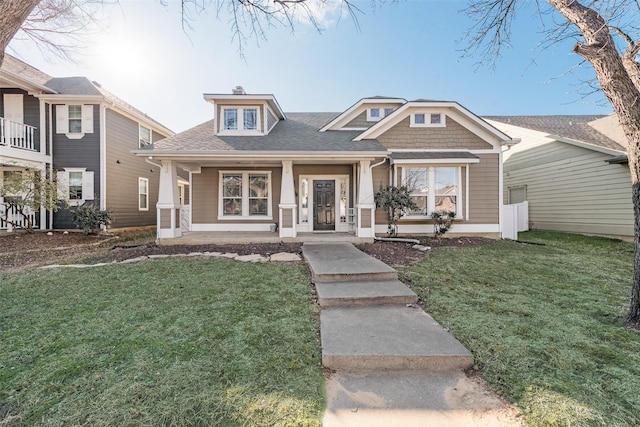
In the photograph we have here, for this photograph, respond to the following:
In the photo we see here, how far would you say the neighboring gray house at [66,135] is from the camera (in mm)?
10898

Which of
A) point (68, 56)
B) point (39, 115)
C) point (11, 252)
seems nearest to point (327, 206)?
point (11, 252)

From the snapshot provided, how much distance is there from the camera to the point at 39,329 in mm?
3119

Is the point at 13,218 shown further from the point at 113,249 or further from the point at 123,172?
the point at 113,249

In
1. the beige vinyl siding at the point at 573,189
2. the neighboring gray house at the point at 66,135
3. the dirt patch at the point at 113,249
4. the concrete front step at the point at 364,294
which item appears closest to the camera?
the concrete front step at the point at 364,294

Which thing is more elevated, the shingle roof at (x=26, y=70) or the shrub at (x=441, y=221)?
the shingle roof at (x=26, y=70)

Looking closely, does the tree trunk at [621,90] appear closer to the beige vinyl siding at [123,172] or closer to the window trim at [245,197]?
the window trim at [245,197]

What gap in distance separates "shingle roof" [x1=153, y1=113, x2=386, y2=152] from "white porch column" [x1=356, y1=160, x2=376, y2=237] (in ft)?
2.18

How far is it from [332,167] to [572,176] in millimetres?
9901

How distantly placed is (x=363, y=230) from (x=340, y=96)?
360 inches

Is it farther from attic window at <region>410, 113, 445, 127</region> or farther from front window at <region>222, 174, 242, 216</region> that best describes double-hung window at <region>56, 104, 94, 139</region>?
attic window at <region>410, 113, 445, 127</region>

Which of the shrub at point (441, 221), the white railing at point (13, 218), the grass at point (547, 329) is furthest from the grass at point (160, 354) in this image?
the white railing at point (13, 218)

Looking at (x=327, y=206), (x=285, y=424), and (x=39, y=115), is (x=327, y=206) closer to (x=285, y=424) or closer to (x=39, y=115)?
(x=285, y=424)

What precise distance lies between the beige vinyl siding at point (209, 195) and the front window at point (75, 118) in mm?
6233

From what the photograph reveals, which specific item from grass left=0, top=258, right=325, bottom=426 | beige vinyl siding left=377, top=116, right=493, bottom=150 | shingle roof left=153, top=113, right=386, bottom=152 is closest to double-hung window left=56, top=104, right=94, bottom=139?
shingle roof left=153, top=113, right=386, bottom=152
